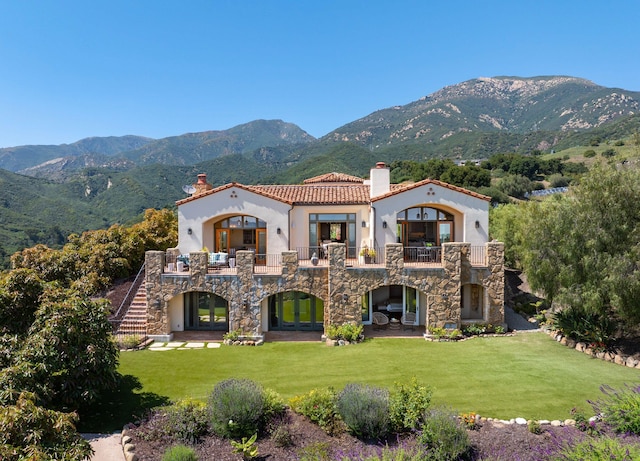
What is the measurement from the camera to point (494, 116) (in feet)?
506

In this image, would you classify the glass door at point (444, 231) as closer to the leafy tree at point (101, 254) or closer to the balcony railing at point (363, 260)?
the balcony railing at point (363, 260)

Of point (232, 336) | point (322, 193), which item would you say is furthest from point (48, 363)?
point (322, 193)

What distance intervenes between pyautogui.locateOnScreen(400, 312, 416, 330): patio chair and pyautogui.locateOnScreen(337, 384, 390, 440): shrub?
10.3 metres

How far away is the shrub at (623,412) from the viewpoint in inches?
403

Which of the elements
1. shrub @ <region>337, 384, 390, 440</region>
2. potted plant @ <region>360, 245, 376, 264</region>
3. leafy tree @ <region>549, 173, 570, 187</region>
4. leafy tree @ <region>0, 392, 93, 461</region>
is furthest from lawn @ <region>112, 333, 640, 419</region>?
leafy tree @ <region>549, 173, 570, 187</region>

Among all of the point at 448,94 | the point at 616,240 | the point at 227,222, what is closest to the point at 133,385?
the point at 227,222

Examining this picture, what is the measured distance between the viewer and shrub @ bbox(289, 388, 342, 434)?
1116 centimetres

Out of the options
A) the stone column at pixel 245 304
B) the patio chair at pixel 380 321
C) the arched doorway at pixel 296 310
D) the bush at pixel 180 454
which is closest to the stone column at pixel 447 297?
the patio chair at pixel 380 321

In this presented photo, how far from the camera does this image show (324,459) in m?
9.64

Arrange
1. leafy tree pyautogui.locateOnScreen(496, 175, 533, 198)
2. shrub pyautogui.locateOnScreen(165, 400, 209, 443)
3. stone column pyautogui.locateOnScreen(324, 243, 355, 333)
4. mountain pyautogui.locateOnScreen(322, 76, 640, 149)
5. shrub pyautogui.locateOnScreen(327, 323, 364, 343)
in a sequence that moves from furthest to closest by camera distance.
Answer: mountain pyautogui.locateOnScreen(322, 76, 640, 149)
leafy tree pyautogui.locateOnScreen(496, 175, 533, 198)
stone column pyautogui.locateOnScreen(324, 243, 355, 333)
shrub pyautogui.locateOnScreen(327, 323, 364, 343)
shrub pyautogui.locateOnScreen(165, 400, 209, 443)

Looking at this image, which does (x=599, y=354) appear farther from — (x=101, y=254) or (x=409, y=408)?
(x=101, y=254)

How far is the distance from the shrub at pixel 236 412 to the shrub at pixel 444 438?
173 inches

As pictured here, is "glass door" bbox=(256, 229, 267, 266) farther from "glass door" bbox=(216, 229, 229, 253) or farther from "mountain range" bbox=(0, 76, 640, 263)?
"mountain range" bbox=(0, 76, 640, 263)

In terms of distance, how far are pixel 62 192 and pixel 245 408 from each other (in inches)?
3868
